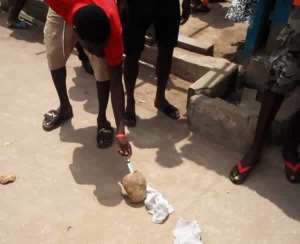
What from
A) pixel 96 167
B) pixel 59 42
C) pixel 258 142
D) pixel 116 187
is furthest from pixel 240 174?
pixel 59 42

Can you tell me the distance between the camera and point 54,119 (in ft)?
11.3

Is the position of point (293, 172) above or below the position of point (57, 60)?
below

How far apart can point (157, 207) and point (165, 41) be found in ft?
4.43

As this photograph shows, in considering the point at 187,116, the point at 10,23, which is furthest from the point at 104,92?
the point at 10,23

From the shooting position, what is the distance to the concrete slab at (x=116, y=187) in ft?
8.45

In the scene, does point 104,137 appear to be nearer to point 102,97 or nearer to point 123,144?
point 102,97

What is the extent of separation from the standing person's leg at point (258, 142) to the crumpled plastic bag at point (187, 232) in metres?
0.53

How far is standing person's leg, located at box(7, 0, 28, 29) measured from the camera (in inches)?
200

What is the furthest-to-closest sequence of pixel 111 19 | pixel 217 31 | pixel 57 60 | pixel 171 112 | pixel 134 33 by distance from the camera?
pixel 217 31
pixel 171 112
pixel 57 60
pixel 134 33
pixel 111 19

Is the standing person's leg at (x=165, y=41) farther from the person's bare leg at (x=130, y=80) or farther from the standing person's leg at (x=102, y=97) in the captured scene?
the standing person's leg at (x=102, y=97)

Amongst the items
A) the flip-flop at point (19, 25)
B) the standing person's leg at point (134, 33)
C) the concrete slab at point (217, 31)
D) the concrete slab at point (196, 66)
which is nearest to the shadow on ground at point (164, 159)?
the standing person's leg at point (134, 33)

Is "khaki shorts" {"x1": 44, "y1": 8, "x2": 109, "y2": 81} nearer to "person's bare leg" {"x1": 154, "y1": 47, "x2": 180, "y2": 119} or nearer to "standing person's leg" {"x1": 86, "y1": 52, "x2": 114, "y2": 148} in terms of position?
"standing person's leg" {"x1": 86, "y1": 52, "x2": 114, "y2": 148}

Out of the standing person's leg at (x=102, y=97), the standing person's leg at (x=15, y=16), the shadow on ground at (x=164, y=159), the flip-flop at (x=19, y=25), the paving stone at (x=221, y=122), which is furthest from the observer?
the flip-flop at (x=19, y=25)

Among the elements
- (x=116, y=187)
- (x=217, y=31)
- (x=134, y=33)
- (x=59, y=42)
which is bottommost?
(x=116, y=187)
